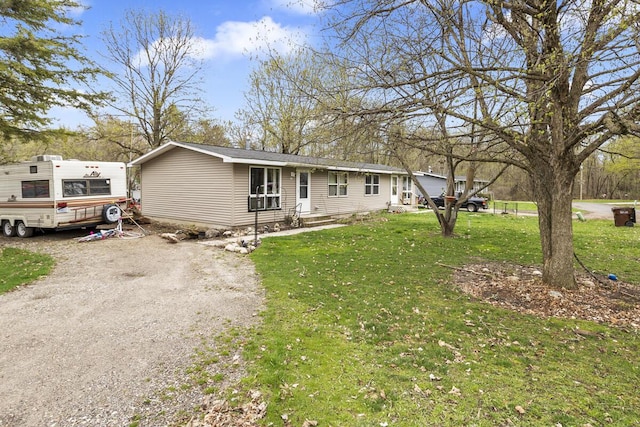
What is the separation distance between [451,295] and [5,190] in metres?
14.6

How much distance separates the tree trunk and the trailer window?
1326 centimetres

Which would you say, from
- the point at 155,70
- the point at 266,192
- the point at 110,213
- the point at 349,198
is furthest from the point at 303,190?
the point at 155,70

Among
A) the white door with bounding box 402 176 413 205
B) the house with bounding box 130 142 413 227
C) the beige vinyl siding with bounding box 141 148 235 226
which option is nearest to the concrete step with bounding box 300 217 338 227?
the house with bounding box 130 142 413 227

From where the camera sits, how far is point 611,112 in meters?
4.16

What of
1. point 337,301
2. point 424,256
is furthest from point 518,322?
point 424,256

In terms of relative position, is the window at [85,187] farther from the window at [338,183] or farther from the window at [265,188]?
the window at [338,183]

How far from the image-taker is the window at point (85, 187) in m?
10.9

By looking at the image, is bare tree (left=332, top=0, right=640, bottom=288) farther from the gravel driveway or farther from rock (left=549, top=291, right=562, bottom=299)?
the gravel driveway

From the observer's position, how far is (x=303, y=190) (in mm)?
15258

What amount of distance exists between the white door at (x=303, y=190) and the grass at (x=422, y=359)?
831cm

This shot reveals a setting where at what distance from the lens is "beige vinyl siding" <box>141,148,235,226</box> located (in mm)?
12219

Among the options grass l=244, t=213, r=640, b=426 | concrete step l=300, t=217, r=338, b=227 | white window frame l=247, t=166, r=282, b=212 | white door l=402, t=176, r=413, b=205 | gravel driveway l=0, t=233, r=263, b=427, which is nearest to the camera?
grass l=244, t=213, r=640, b=426

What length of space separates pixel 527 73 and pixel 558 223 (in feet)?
8.02

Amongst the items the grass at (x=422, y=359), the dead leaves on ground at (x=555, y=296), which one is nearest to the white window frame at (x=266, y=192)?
the grass at (x=422, y=359)
